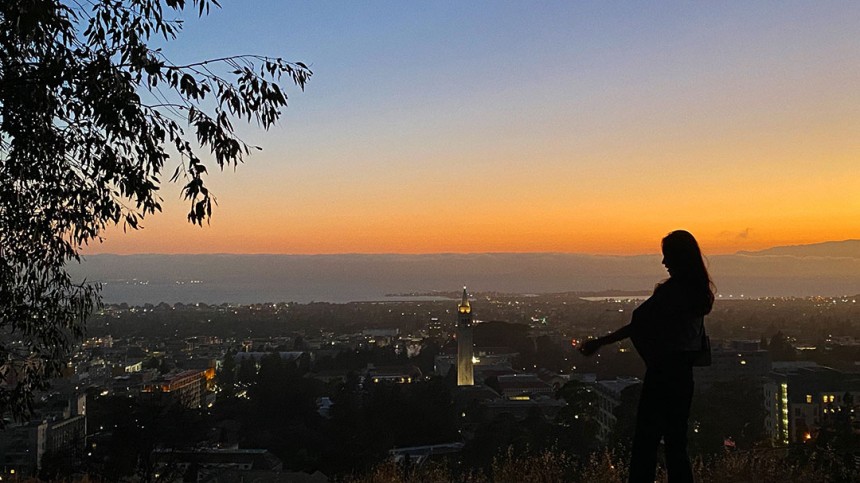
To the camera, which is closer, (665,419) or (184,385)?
(665,419)

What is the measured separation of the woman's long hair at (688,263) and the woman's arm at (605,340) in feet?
0.98

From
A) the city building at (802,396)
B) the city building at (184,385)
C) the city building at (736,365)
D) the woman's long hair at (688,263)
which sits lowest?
the city building at (184,385)

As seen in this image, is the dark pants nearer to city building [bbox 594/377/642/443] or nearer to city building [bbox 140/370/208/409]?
city building [bbox 594/377/642/443]

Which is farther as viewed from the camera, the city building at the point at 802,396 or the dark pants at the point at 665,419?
the city building at the point at 802,396

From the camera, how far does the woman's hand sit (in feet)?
9.78

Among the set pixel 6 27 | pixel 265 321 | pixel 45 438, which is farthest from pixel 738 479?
pixel 265 321

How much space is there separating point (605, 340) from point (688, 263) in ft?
1.58

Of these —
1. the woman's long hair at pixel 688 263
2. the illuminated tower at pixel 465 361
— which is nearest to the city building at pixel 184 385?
the illuminated tower at pixel 465 361

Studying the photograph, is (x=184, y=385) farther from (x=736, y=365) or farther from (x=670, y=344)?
(x=670, y=344)

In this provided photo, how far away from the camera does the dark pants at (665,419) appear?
9.29 feet

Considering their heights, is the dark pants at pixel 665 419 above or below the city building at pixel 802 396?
above

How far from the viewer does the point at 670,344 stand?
281cm

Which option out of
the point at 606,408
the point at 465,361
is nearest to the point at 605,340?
the point at 606,408

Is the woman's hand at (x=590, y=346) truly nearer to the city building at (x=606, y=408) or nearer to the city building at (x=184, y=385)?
the city building at (x=606, y=408)
